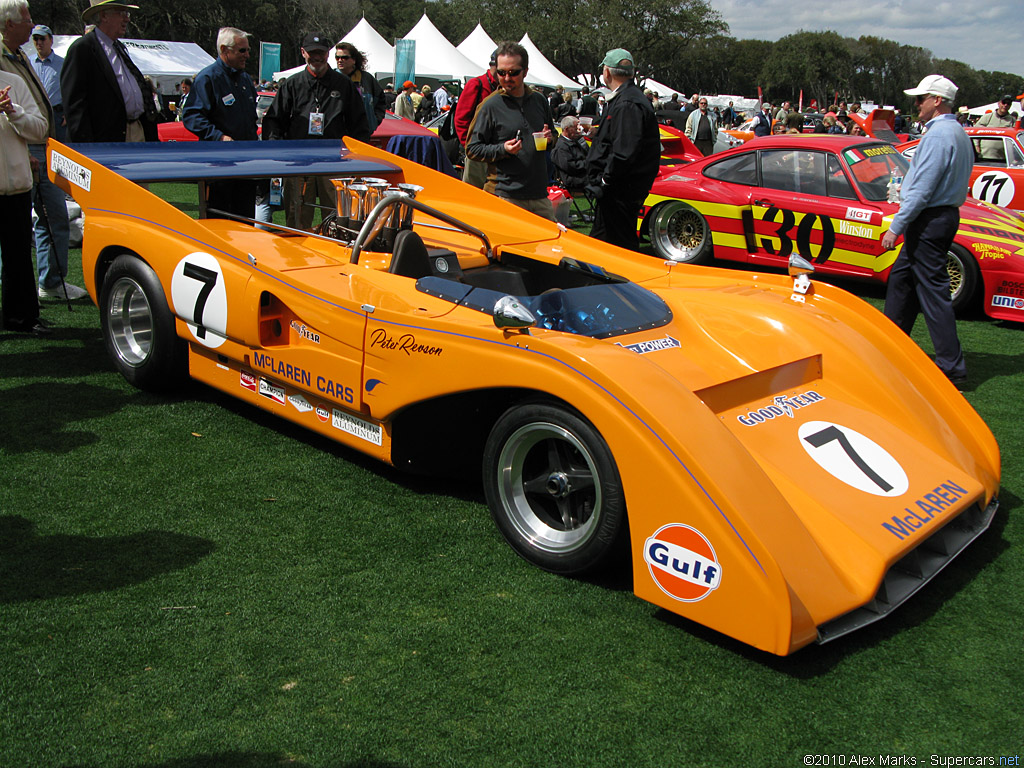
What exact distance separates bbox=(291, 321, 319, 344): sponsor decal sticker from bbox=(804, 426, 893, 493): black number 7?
204 cm

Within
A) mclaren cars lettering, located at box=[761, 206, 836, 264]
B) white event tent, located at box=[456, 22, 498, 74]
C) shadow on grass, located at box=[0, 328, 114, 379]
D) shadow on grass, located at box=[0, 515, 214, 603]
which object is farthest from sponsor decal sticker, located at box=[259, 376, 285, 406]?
white event tent, located at box=[456, 22, 498, 74]

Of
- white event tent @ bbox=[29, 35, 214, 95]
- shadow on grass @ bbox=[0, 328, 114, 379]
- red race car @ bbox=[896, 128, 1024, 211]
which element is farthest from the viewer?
white event tent @ bbox=[29, 35, 214, 95]

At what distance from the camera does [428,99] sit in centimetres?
2225

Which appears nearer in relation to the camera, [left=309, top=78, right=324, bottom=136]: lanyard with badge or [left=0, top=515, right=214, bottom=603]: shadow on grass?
[left=0, top=515, right=214, bottom=603]: shadow on grass

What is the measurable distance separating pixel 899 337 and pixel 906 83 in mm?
116436

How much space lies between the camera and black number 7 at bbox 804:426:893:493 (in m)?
3.09

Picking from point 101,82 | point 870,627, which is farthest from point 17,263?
point 870,627

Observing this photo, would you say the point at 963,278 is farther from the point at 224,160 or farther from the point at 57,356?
the point at 57,356

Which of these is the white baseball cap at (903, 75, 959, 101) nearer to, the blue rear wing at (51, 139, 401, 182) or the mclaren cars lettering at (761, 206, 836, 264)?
the mclaren cars lettering at (761, 206, 836, 264)

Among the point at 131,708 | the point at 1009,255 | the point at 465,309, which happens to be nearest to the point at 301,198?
the point at 465,309

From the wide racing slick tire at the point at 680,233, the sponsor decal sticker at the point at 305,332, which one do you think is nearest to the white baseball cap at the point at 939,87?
the wide racing slick tire at the point at 680,233

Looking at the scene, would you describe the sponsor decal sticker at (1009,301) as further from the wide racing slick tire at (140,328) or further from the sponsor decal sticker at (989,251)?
the wide racing slick tire at (140,328)

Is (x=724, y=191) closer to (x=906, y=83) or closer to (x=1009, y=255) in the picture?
(x=1009, y=255)

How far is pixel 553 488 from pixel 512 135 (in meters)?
3.48
